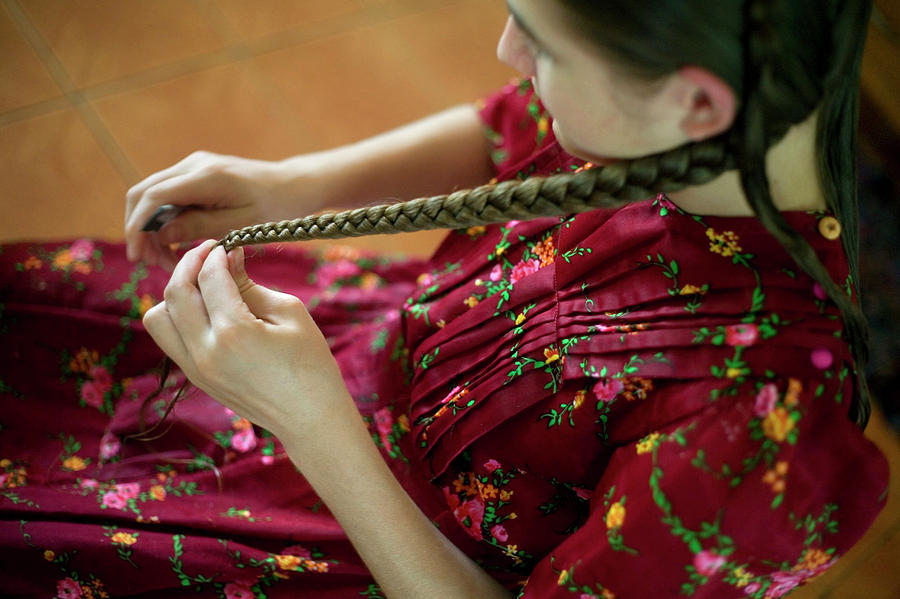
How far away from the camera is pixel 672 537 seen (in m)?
0.55

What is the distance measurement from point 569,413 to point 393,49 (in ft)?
3.70

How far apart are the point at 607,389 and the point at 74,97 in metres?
1.24

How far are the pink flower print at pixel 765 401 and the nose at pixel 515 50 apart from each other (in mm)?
313

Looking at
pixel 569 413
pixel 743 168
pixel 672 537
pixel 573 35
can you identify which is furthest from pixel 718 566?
pixel 573 35

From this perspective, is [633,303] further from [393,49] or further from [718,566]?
[393,49]

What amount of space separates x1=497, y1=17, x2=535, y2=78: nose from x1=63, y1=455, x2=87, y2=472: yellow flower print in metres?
0.63

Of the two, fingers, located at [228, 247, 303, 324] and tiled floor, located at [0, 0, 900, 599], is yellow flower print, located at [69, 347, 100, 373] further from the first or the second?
tiled floor, located at [0, 0, 900, 599]

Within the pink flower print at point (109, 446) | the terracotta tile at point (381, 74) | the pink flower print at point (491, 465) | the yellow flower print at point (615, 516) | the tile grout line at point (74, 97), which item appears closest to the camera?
the yellow flower print at point (615, 516)

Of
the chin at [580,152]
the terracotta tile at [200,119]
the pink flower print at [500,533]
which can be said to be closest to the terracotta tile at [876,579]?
the pink flower print at [500,533]

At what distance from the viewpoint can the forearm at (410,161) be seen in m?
0.92

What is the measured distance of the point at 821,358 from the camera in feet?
1.84

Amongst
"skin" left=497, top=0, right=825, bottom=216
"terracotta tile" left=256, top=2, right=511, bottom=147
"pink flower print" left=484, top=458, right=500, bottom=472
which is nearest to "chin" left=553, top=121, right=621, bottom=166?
"skin" left=497, top=0, right=825, bottom=216

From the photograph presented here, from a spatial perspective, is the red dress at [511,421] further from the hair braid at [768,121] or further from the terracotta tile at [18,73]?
the terracotta tile at [18,73]

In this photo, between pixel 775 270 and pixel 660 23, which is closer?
pixel 660 23
